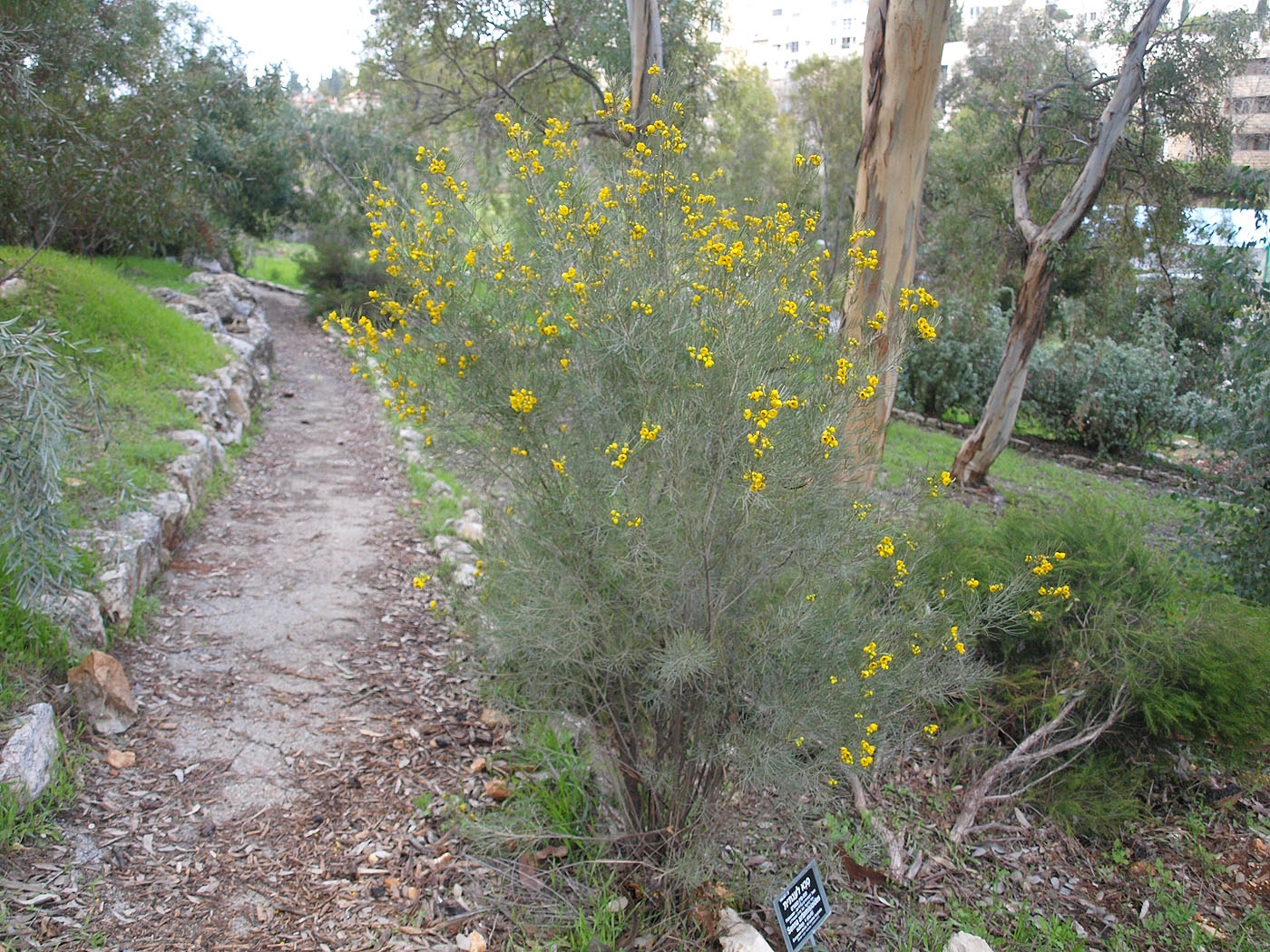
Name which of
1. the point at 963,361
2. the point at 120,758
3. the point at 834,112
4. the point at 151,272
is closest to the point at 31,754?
the point at 120,758

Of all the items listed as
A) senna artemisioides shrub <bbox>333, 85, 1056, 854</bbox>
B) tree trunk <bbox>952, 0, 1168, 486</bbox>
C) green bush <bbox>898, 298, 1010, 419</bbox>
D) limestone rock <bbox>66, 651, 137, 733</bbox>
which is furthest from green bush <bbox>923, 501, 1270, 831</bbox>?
green bush <bbox>898, 298, 1010, 419</bbox>

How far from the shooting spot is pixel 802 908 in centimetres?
254

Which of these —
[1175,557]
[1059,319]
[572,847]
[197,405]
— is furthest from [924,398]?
[572,847]

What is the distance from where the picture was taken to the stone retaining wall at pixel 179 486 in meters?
3.67

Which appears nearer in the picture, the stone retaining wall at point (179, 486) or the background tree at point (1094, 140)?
the stone retaining wall at point (179, 486)

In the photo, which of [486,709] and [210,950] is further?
[486,709]

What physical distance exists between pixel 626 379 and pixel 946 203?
10.6 meters

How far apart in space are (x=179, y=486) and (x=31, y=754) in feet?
9.54

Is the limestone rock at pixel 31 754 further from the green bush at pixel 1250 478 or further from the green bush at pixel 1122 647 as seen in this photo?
the green bush at pixel 1250 478

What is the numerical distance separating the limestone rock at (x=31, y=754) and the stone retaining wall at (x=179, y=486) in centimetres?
57

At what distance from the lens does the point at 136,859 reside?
271 cm

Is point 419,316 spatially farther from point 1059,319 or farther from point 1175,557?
point 1059,319

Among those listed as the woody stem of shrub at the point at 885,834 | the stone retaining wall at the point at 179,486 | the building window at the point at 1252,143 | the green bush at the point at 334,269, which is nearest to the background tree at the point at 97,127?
the stone retaining wall at the point at 179,486

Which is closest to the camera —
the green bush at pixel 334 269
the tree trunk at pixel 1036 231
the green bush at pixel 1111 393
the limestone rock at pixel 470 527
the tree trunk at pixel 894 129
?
the tree trunk at pixel 894 129
